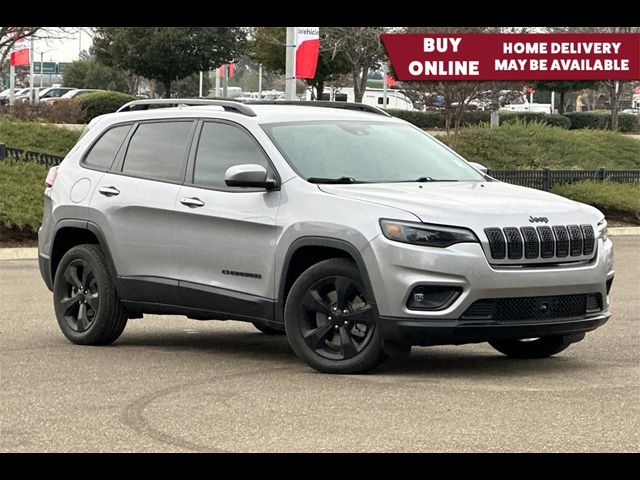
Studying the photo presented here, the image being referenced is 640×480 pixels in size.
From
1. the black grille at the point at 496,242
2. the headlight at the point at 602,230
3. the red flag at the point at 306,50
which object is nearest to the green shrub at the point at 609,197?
the red flag at the point at 306,50

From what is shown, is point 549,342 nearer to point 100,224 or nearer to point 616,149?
point 100,224

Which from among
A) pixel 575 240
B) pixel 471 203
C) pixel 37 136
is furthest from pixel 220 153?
pixel 37 136

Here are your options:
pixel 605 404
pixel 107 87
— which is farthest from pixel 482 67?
pixel 107 87

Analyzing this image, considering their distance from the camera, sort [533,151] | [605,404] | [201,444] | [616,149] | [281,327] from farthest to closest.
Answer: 1. [616,149]
2. [533,151]
3. [281,327]
4. [605,404]
5. [201,444]

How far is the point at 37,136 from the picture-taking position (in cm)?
2808

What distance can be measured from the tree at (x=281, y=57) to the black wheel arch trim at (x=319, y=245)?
141 ft

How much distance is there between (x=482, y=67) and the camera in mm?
36344

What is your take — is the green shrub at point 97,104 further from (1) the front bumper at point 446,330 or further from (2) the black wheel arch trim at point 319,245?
(1) the front bumper at point 446,330

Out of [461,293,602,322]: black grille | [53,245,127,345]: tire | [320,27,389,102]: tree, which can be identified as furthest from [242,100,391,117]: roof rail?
[320,27,389,102]: tree

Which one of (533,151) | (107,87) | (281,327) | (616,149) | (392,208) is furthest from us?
(107,87)

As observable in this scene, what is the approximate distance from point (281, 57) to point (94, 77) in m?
36.9

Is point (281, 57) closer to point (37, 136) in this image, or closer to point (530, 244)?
point (37, 136)

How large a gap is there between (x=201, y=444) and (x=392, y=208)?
8.24 feet

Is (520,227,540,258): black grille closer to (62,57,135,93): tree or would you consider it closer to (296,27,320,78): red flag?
(296,27,320,78): red flag
